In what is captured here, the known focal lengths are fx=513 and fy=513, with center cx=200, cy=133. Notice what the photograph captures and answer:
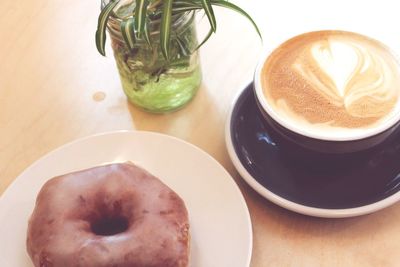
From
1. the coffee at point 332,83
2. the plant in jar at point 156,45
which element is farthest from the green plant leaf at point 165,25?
the coffee at point 332,83

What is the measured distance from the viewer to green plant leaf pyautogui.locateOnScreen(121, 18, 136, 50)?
0.65 metres

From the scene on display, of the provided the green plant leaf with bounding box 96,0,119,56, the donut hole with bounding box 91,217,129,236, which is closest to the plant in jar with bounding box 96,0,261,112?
the green plant leaf with bounding box 96,0,119,56

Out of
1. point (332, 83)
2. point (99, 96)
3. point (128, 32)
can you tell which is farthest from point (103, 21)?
point (332, 83)

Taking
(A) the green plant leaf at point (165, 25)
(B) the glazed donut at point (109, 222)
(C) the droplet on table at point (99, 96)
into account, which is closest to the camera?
(B) the glazed donut at point (109, 222)

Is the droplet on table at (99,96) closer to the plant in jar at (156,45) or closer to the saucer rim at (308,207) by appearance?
the plant in jar at (156,45)

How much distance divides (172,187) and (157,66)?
18cm

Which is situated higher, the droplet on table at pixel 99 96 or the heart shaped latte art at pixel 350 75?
the heart shaped latte art at pixel 350 75

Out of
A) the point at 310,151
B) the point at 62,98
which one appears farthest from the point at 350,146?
the point at 62,98

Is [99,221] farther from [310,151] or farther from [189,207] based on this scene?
[310,151]

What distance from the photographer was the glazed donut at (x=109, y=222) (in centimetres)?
55

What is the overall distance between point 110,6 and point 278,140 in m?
0.29

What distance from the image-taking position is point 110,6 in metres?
0.68

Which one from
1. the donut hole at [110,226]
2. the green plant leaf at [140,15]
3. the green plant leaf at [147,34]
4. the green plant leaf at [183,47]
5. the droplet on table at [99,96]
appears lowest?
the donut hole at [110,226]

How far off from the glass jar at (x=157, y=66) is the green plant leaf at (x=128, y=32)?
0.03m
